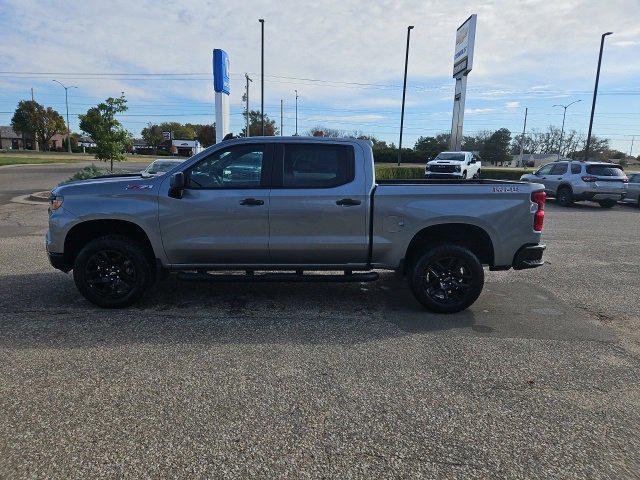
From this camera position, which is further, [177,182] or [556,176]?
[556,176]

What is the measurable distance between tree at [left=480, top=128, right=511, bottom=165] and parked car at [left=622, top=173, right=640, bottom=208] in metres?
73.1

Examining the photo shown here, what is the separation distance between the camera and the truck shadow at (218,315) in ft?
14.5

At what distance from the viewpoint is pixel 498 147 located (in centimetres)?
8662

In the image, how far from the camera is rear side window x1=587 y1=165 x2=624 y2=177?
16359 millimetres

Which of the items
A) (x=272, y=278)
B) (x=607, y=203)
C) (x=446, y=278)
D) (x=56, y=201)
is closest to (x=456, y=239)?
(x=446, y=278)

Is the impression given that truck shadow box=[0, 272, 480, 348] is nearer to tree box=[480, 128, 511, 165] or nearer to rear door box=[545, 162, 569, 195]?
rear door box=[545, 162, 569, 195]

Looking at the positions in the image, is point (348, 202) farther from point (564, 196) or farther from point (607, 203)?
point (607, 203)

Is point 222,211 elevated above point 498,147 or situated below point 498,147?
below

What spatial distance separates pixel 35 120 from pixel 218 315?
99.2 m

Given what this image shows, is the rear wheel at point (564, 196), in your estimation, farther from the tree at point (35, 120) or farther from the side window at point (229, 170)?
the tree at point (35, 120)

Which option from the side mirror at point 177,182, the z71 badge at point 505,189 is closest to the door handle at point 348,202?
the z71 badge at point 505,189

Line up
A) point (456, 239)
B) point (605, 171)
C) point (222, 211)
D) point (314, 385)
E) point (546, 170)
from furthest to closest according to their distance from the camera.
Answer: point (546, 170)
point (605, 171)
point (456, 239)
point (222, 211)
point (314, 385)

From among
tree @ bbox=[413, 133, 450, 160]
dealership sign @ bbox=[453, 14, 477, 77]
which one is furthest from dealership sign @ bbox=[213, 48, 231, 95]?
tree @ bbox=[413, 133, 450, 160]

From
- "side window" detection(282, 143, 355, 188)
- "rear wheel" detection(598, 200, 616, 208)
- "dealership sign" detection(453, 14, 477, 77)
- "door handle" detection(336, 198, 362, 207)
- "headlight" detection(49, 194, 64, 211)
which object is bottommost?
"rear wheel" detection(598, 200, 616, 208)
